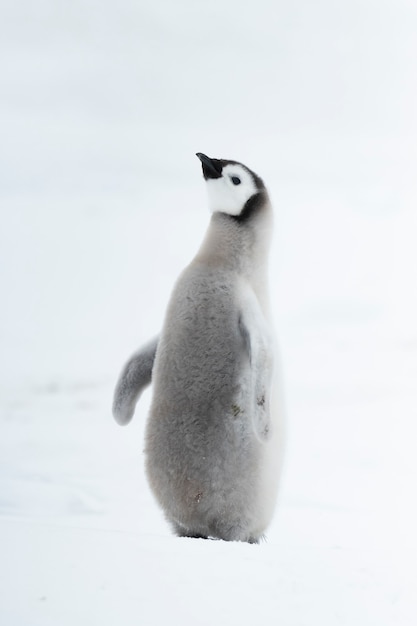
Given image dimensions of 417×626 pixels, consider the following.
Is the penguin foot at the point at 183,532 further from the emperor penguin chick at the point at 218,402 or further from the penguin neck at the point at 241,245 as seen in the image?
the penguin neck at the point at 241,245

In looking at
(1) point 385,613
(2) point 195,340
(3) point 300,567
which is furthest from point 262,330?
(1) point 385,613

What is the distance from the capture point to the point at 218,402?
6.89 feet

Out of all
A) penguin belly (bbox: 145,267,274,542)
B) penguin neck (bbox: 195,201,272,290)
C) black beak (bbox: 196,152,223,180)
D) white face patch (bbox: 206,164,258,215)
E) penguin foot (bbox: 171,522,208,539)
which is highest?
black beak (bbox: 196,152,223,180)

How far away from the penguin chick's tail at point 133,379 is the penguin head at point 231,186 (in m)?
0.34

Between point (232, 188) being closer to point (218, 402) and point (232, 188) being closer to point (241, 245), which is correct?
point (241, 245)

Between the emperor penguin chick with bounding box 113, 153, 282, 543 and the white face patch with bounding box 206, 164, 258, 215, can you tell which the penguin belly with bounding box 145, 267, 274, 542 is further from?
the white face patch with bounding box 206, 164, 258, 215

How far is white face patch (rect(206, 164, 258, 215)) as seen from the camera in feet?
7.38

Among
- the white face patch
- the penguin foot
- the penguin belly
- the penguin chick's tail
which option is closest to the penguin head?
the white face patch

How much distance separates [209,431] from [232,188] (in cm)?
51

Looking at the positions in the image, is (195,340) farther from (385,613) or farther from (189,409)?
(385,613)

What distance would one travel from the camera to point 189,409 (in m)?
2.11

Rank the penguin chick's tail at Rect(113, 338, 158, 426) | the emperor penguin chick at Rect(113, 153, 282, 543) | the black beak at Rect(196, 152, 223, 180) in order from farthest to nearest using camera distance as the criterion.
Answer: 1. the penguin chick's tail at Rect(113, 338, 158, 426)
2. the black beak at Rect(196, 152, 223, 180)
3. the emperor penguin chick at Rect(113, 153, 282, 543)

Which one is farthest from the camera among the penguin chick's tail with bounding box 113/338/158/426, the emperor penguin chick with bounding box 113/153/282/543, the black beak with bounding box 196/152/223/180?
the penguin chick's tail with bounding box 113/338/158/426

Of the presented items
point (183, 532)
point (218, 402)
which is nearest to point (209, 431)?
point (218, 402)
